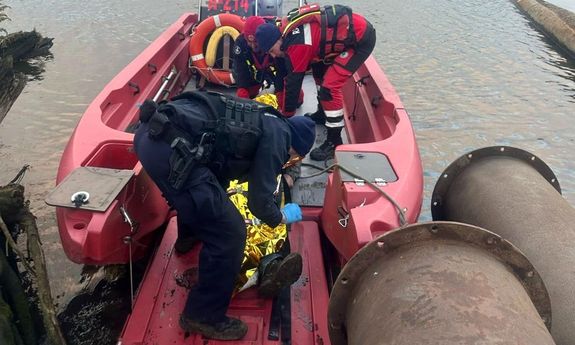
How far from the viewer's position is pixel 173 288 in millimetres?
2760

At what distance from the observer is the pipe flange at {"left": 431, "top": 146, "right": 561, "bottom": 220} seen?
3.24 m

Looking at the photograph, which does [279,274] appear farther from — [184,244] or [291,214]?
[184,244]

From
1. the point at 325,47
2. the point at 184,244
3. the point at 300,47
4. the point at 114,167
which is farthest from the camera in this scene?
the point at 325,47

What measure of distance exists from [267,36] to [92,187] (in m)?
1.88

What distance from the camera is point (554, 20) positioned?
480 inches

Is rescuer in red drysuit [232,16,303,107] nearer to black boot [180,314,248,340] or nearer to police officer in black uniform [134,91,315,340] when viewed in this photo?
police officer in black uniform [134,91,315,340]

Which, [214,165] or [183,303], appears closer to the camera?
[214,165]

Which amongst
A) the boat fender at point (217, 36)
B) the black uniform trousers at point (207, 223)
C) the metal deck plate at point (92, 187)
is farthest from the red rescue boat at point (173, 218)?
the boat fender at point (217, 36)

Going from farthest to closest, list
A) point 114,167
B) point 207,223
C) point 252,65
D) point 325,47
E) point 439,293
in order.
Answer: point 252,65 < point 325,47 < point 114,167 < point 207,223 < point 439,293

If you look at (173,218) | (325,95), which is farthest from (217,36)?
(173,218)

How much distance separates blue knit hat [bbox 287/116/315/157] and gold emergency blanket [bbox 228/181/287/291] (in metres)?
0.59

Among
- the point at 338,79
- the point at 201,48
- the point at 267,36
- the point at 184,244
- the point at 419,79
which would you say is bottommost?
the point at 419,79

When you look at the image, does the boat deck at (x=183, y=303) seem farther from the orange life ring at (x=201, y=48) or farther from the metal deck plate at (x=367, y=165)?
the orange life ring at (x=201, y=48)

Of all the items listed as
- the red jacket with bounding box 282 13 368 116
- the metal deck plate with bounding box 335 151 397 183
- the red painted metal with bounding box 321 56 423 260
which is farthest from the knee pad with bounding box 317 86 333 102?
the metal deck plate with bounding box 335 151 397 183
